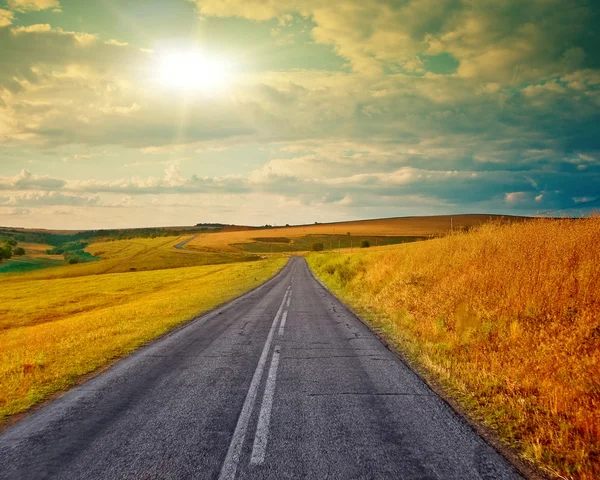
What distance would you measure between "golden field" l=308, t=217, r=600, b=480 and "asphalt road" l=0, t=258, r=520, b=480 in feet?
2.45

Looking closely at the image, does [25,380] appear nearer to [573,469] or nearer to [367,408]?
[367,408]

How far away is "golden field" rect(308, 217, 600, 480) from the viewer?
5027 mm

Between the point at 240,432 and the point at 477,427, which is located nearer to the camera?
the point at 240,432

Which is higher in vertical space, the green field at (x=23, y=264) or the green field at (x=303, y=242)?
the green field at (x=303, y=242)

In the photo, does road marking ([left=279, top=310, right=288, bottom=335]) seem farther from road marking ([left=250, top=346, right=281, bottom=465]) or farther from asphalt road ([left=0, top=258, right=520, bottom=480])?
road marking ([left=250, top=346, right=281, bottom=465])

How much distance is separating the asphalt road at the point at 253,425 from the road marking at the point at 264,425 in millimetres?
16

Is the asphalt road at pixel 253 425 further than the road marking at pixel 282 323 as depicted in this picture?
No

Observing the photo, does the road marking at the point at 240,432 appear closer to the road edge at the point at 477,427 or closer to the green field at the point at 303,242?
the road edge at the point at 477,427

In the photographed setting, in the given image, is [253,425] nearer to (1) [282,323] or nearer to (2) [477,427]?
(2) [477,427]

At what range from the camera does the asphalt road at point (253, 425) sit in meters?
4.25

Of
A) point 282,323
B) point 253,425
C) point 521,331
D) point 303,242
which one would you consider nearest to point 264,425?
point 253,425

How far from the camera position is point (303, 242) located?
132 m

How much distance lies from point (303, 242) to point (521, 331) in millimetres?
124367

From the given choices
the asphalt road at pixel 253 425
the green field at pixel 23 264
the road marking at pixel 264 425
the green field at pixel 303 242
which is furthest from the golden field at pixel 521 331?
the green field at pixel 23 264
